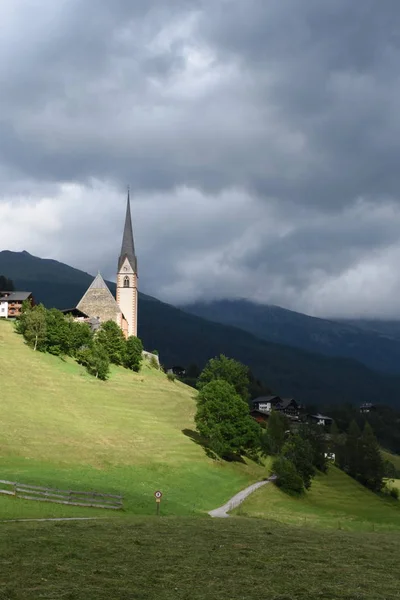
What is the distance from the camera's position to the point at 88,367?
11625 cm

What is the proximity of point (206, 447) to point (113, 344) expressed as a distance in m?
49.0

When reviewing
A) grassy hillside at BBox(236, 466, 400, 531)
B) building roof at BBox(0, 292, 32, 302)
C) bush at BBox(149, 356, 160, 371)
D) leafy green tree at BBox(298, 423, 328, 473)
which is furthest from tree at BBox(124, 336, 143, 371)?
grassy hillside at BBox(236, 466, 400, 531)

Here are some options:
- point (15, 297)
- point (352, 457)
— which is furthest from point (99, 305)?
point (352, 457)

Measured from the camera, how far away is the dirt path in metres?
54.3

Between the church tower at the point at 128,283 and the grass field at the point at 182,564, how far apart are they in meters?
153

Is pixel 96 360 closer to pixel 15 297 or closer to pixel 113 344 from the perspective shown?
pixel 113 344

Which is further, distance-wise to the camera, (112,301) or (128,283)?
(128,283)

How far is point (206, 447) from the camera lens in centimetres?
8969

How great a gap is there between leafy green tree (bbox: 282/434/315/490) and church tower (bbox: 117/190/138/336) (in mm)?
94409

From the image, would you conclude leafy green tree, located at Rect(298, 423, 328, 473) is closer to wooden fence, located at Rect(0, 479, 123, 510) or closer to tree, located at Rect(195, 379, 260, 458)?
tree, located at Rect(195, 379, 260, 458)

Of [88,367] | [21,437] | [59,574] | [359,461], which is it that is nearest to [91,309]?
[88,367]

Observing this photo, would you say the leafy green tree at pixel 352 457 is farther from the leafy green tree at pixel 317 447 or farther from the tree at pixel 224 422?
the tree at pixel 224 422

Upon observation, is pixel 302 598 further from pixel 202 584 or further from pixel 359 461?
pixel 359 461

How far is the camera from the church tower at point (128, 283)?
185000 mm
